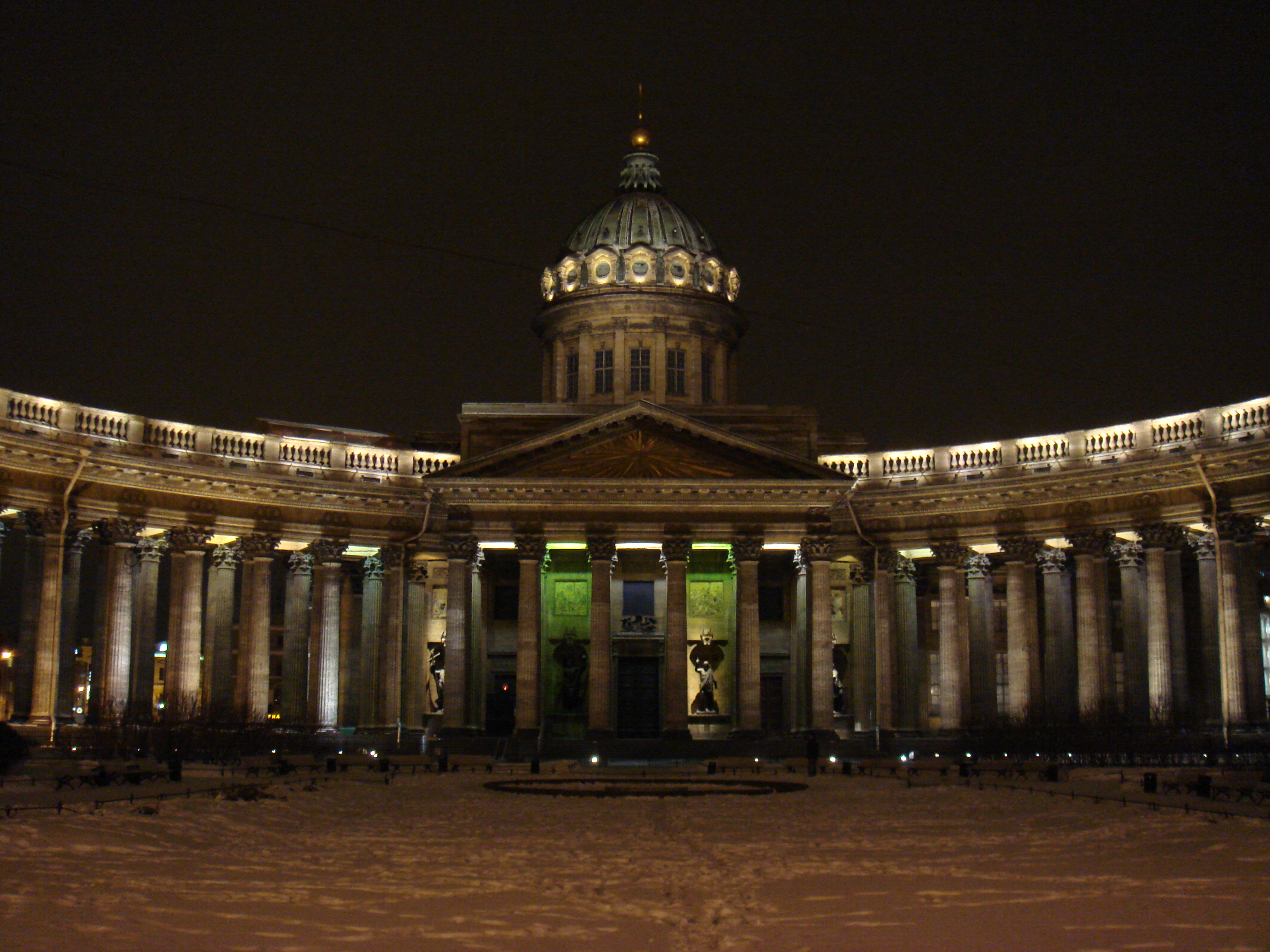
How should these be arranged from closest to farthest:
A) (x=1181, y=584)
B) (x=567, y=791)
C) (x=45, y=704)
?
(x=567, y=791), (x=45, y=704), (x=1181, y=584)

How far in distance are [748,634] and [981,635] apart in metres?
9.71

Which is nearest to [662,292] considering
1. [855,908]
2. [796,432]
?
[796,432]

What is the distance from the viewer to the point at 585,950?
1337 centimetres

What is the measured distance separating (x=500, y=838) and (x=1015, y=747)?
27425mm

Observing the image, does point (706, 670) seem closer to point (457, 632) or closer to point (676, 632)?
point (676, 632)

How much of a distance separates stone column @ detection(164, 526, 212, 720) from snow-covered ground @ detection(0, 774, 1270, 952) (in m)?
22.9

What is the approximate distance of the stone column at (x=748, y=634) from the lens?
51156 millimetres

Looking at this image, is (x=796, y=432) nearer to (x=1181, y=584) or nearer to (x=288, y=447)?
(x=1181, y=584)

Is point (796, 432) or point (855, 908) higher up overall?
point (796, 432)

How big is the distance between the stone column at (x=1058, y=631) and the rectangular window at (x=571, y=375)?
80.7ft

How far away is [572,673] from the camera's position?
56.8 metres

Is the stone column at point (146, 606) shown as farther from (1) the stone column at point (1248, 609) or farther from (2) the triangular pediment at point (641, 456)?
(1) the stone column at point (1248, 609)

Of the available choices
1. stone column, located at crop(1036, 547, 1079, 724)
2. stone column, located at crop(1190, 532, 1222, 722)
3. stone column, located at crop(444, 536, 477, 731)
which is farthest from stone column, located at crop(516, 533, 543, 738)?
stone column, located at crop(1190, 532, 1222, 722)

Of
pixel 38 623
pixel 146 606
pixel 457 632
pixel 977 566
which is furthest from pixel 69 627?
pixel 977 566
